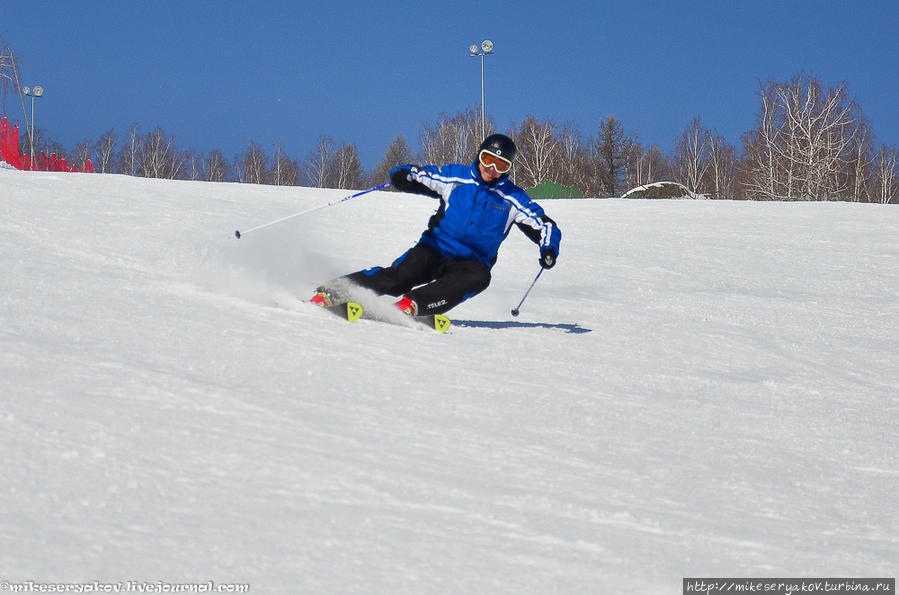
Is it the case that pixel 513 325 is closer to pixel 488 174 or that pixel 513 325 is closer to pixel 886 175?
pixel 488 174

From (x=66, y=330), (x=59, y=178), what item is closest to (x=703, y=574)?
(x=66, y=330)

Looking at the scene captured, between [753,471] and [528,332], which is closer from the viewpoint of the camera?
[753,471]

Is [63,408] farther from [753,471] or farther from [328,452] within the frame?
[753,471]

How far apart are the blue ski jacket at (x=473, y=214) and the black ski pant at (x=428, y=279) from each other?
0.08m

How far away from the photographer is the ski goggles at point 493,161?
5.23 meters

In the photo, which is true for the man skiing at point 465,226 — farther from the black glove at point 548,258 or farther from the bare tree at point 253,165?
the bare tree at point 253,165

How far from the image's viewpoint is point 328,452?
7.36ft

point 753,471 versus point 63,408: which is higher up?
point 63,408

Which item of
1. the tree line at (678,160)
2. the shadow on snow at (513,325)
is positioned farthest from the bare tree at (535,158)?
the shadow on snow at (513,325)

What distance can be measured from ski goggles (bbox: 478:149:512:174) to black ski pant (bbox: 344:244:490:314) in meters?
0.58

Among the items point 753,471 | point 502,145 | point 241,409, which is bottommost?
point 753,471

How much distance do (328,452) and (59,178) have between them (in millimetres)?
9626

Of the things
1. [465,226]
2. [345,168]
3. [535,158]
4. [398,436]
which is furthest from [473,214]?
[345,168]

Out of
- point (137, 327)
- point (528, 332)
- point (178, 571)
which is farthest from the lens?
point (528, 332)
